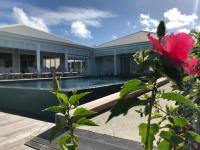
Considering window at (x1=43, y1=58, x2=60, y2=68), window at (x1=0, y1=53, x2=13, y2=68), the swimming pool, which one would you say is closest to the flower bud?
the swimming pool

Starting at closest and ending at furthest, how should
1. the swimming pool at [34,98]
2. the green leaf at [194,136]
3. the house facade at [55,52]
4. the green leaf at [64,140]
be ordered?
the green leaf at [194,136] < the green leaf at [64,140] < the swimming pool at [34,98] < the house facade at [55,52]

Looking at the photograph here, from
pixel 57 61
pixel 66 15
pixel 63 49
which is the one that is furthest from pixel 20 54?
pixel 66 15

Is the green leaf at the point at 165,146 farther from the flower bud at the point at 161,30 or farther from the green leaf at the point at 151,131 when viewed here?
the flower bud at the point at 161,30

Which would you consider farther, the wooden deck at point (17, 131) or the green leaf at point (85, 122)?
the wooden deck at point (17, 131)

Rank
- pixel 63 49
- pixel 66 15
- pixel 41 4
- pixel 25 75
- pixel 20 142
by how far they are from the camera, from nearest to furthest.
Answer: pixel 20 142 < pixel 25 75 < pixel 63 49 < pixel 41 4 < pixel 66 15

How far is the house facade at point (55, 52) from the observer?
60.0 feet

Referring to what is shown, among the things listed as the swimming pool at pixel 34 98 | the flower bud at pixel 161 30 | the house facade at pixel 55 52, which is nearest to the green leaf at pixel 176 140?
the flower bud at pixel 161 30

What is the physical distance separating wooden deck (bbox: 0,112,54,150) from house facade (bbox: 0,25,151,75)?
39.8ft

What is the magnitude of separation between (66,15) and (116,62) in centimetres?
1105

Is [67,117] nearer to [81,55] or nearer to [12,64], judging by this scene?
[12,64]

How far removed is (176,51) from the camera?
0.65 meters

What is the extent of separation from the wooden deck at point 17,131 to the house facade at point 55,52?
12134 mm

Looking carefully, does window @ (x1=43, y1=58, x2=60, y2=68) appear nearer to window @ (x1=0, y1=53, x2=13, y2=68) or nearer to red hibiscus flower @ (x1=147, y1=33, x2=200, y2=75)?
window @ (x1=0, y1=53, x2=13, y2=68)

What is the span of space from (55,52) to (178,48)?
68.8ft
